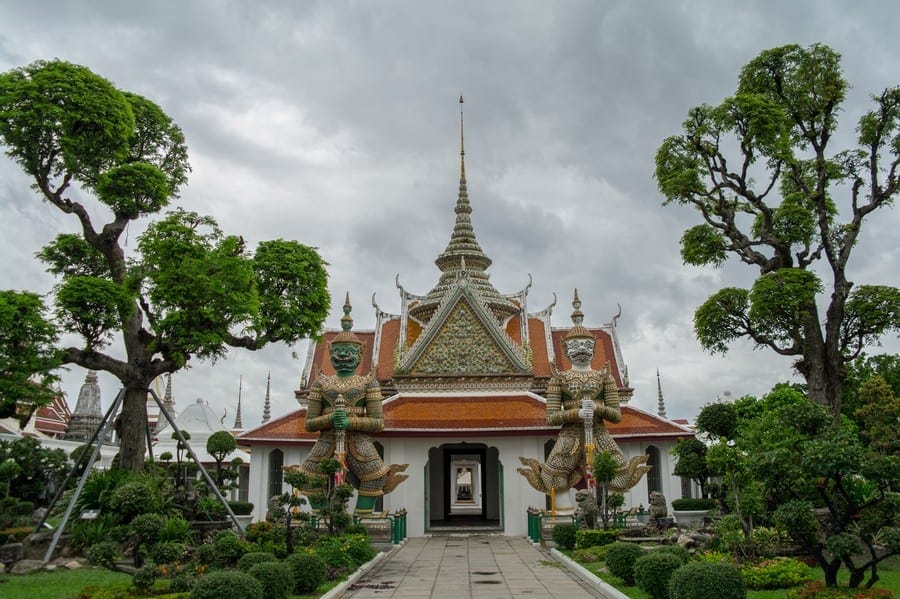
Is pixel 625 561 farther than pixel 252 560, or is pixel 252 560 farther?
pixel 625 561

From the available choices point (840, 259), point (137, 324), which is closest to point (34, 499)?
point (137, 324)

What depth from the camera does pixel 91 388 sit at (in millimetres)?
35781

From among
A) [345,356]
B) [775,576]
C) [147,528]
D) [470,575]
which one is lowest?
[470,575]

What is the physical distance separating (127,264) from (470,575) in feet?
27.6

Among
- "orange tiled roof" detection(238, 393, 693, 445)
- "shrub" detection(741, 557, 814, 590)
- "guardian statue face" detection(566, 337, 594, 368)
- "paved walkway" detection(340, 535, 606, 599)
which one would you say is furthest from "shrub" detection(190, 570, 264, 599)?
"orange tiled roof" detection(238, 393, 693, 445)

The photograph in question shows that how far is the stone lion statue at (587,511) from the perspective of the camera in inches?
517

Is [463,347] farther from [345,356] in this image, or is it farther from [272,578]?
[272,578]

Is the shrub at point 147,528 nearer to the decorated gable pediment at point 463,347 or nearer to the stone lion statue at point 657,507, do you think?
the stone lion statue at point 657,507

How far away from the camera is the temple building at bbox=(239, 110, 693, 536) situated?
1748 cm

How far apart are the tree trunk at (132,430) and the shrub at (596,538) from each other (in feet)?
26.1

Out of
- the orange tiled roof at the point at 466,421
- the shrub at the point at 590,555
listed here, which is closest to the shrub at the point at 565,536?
the shrub at the point at 590,555

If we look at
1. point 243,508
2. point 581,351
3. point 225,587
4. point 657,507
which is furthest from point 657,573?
point 243,508

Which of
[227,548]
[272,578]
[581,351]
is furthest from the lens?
[581,351]

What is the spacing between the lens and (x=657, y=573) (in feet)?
25.8
